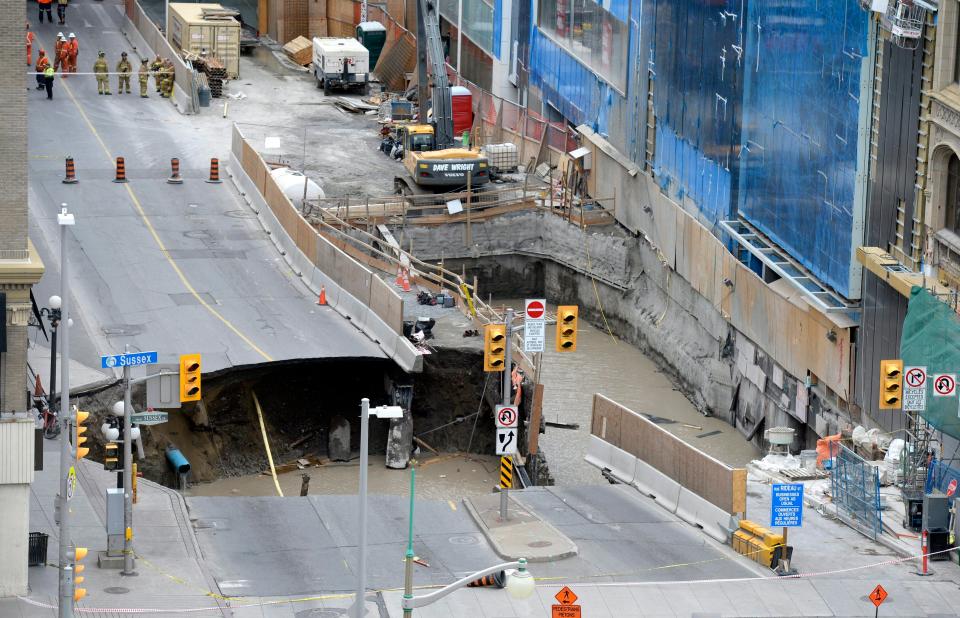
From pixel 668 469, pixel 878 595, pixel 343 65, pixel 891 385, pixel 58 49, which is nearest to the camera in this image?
pixel 878 595

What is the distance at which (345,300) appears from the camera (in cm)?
5666

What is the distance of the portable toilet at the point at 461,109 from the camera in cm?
7719

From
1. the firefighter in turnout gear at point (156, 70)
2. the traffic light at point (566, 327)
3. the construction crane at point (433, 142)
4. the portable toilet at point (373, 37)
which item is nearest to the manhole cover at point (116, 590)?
the traffic light at point (566, 327)

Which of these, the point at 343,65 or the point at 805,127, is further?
the point at 343,65

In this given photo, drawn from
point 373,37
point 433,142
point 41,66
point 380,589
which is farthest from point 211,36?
point 380,589

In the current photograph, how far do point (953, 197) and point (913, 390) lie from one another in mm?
6754

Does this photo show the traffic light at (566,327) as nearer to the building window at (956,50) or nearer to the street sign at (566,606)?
the street sign at (566,606)

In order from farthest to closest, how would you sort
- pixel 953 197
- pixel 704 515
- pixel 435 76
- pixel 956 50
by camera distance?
pixel 435 76, pixel 953 197, pixel 956 50, pixel 704 515

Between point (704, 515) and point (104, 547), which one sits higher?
point (704, 515)

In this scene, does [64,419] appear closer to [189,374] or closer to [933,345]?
[189,374]

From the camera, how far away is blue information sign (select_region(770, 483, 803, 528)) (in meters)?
38.2

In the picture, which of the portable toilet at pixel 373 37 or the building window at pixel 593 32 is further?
the portable toilet at pixel 373 37

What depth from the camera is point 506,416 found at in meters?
41.3

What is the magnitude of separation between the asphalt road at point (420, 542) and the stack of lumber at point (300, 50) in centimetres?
4982
